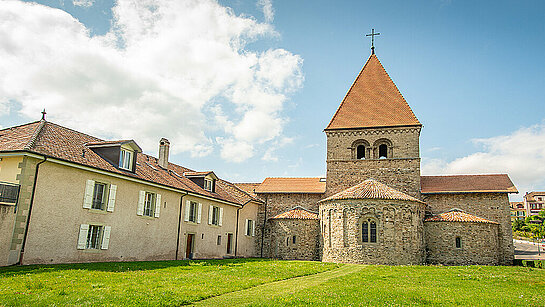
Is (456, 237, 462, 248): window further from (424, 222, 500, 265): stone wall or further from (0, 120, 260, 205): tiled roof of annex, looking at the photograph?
(0, 120, 260, 205): tiled roof of annex

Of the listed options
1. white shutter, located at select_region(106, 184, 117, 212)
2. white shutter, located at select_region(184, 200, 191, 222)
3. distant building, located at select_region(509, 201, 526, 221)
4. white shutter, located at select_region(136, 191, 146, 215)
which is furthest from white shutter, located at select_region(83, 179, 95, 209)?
distant building, located at select_region(509, 201, 526, 221)

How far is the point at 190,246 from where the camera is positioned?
26750mm

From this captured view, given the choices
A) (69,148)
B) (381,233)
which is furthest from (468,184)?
(69,148)

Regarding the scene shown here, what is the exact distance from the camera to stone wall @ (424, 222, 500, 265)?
2752 centimetres

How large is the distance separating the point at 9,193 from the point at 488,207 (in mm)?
31774

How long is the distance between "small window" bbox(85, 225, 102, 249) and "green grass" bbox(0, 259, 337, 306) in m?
2.72

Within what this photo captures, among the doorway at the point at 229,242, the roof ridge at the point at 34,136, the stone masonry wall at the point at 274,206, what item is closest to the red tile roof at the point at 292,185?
the stone masonry wall at the point at 274,206

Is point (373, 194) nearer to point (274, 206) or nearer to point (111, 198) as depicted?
point (274, 206)

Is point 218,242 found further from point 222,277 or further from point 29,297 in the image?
point 29,297

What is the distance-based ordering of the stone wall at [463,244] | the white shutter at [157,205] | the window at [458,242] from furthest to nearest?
the window at [458,242] < the stone wall at [463,244] < the white shutter at [157,205]

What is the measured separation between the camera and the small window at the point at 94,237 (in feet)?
61.5

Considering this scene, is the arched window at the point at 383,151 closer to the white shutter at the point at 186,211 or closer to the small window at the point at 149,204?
the white shutter at the point at 186,211

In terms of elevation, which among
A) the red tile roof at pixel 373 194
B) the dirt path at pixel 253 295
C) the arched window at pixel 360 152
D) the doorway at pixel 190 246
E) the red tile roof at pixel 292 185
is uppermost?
the arched window at pixel 360 152

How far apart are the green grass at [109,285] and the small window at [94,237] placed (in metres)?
2.72
